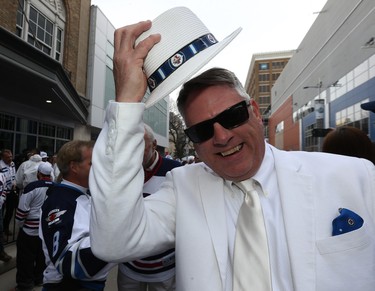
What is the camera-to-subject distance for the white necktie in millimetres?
1199

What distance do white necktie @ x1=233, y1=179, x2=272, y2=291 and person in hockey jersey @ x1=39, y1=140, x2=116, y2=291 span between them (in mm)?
863

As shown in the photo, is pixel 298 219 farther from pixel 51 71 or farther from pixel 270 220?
pixel 51 71

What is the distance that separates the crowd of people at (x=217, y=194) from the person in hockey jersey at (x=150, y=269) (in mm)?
1341

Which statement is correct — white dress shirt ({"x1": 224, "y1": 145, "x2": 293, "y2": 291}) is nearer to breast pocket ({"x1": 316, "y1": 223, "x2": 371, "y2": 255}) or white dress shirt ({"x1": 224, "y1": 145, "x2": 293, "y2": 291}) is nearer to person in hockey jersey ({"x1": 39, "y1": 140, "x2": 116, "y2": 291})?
breast pocket ({"x1": 316, "y1": 223, "x2": 371, "y2": 255})

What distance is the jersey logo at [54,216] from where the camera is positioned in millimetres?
1958

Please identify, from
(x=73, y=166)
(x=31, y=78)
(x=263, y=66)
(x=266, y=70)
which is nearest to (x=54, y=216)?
(x=73, y=166)

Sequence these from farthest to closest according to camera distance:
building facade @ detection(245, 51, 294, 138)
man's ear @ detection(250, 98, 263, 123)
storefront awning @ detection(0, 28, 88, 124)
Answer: building facade @ detection(245, 51, 294, 138) → storefront awning @ detection(0, 28, 88, 124) → man's ear @ detection(250, 98, 263, 123)

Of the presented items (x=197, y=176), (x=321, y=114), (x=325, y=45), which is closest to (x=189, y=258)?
(x=197, y=176)

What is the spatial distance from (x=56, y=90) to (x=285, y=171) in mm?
9344

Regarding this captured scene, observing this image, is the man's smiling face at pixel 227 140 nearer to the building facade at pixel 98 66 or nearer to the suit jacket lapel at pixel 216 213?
the suit jacket lapel at pixel 216 213

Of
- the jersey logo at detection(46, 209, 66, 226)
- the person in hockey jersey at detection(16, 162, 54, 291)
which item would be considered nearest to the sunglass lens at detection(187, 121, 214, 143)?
the jersey logo at detection(46, 209, 66, 226)

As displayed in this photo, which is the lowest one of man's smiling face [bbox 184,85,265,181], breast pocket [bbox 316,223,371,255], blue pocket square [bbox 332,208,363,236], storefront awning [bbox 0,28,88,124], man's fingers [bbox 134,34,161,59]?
breast pocket [bbox 316,223,371,255]

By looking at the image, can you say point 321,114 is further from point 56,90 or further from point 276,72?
point 276,72

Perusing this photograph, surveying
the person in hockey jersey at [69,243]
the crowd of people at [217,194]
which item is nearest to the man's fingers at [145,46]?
the crowd of people at [217,194]
